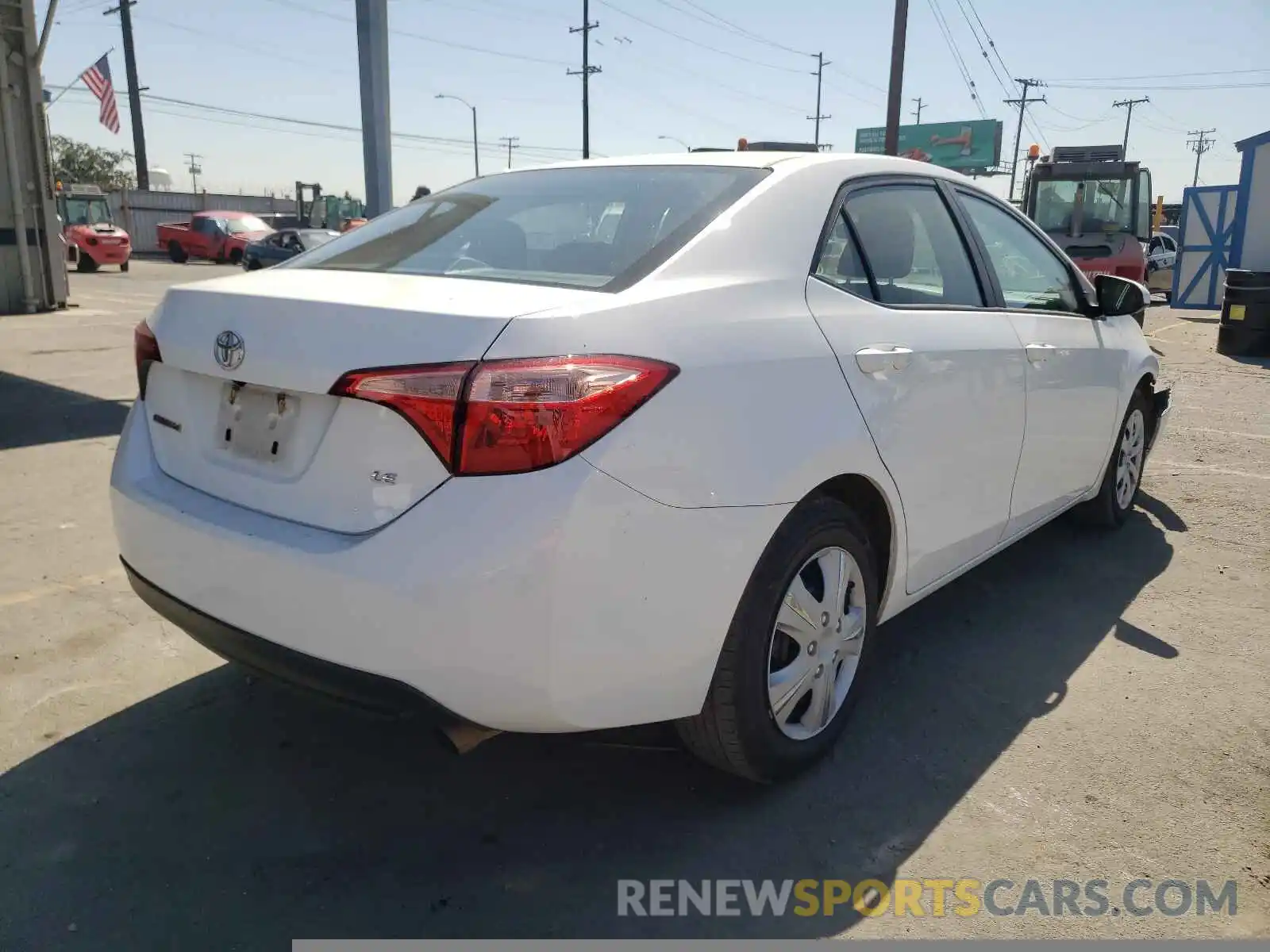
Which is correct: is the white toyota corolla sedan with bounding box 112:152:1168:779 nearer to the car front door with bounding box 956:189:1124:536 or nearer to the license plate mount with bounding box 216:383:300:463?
the license plate mount with bounding box 216:383:300:463

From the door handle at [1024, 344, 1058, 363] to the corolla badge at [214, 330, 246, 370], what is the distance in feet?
8.32

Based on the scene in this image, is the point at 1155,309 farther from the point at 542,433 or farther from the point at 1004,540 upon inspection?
the point at 542,433

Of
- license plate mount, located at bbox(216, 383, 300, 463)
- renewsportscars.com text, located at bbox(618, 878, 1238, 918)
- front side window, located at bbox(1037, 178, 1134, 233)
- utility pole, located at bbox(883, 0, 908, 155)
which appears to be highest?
utility pole, located at bbox(883, 0, 908, 155)

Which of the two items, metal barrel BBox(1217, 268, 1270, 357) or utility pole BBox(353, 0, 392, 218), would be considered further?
metal barrel BBox(1217, 268, 1270, 357)

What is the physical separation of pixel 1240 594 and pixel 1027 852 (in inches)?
95.0

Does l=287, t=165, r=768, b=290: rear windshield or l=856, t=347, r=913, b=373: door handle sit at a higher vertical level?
l=287, t=165, r=768, b=290: rear windshield

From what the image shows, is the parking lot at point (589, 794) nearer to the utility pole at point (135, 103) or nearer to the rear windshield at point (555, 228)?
the rear windshield at point (555, 228)

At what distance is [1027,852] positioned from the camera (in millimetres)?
2410

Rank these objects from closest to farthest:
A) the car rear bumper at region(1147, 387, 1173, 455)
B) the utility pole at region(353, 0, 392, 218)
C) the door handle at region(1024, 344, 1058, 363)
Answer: the door handle at region(1024, 344, 1058, 363) < the car rear bumper at region(1147, 387, 1173, 455) < the utility pole at region(353, 0, 392, 218)

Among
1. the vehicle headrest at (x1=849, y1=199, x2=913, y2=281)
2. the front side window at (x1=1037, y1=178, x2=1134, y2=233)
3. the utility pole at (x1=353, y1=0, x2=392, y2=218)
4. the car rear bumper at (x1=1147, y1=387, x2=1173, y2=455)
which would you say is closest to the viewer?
the vehicle headrest at (x1=849, y1=199, x2=913, y2=281)

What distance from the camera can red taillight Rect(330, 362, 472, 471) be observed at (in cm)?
193

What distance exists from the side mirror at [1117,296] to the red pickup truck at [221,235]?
30.3m

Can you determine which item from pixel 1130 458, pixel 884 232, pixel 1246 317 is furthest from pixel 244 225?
pixel 884 232

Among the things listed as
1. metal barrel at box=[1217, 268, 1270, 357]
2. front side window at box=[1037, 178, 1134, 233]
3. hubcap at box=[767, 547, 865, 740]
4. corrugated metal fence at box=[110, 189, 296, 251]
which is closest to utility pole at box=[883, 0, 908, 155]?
front side window at box=[1037, 178, 1134, 233]
